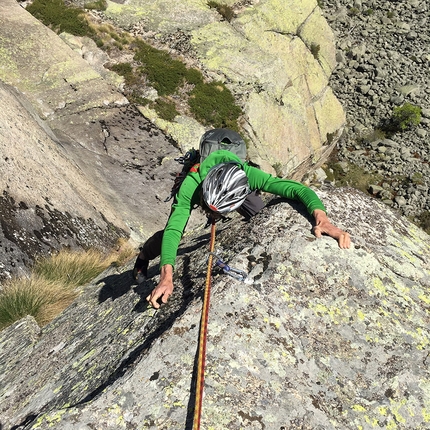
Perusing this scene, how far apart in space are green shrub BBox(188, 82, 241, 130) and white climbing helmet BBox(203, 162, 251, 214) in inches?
469

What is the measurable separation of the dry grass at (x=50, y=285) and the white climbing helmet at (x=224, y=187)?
398 centimetres

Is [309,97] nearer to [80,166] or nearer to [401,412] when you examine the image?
[80,166]

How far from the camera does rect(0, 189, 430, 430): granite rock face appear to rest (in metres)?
3.29

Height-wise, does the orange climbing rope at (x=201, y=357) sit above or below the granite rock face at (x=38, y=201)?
above

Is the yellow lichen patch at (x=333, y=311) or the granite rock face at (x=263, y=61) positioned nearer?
the yellow lichen patch at (x=333, y=311)

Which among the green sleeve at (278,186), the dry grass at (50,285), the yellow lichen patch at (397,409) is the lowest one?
the dry grass at (50,285)

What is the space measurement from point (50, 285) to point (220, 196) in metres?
4.79

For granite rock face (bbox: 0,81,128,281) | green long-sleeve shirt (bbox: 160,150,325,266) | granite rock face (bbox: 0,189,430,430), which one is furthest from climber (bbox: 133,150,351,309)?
granite rock face (bbox: 0,81,128,281)

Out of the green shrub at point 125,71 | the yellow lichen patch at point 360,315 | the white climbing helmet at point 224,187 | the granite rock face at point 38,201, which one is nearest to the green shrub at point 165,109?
the green shrub at point 125,71

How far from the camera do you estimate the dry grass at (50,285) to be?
6840 mm

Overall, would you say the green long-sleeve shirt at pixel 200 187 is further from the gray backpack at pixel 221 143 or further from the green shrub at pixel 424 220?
the green shrub at pixel 424 220

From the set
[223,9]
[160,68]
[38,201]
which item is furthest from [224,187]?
[223,9]

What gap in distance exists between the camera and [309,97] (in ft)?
72.2

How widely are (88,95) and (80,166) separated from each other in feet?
9.58
